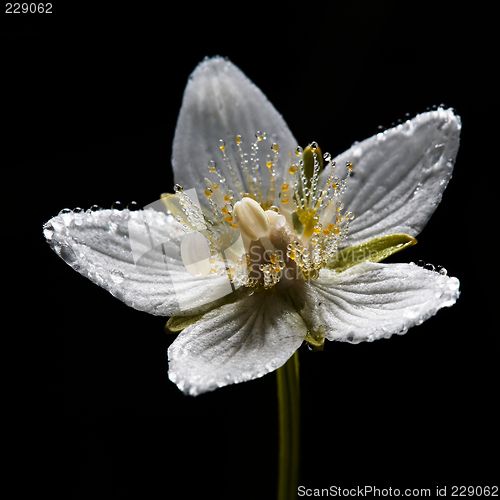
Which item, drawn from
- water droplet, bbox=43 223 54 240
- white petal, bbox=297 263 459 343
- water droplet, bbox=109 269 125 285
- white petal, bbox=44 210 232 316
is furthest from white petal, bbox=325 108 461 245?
water droplet, bbox=43 223 54 240

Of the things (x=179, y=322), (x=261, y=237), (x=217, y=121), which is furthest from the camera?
(x=217, y=121)

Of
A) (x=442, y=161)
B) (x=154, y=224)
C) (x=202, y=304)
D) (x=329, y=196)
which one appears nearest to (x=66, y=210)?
(x=154, y=224)

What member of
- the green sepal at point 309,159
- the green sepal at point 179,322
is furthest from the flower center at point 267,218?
the green sepal at point 179,322

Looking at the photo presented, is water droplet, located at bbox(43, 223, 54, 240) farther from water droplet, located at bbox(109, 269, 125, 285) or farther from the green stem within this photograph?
the green stem

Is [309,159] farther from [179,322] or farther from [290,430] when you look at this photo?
[290,430]

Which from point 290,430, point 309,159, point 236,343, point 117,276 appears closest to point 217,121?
point 309,159

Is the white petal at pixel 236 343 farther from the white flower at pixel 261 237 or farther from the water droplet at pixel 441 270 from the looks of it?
the water droplet at pixel 441 270

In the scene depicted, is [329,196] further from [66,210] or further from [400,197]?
[66,210]
